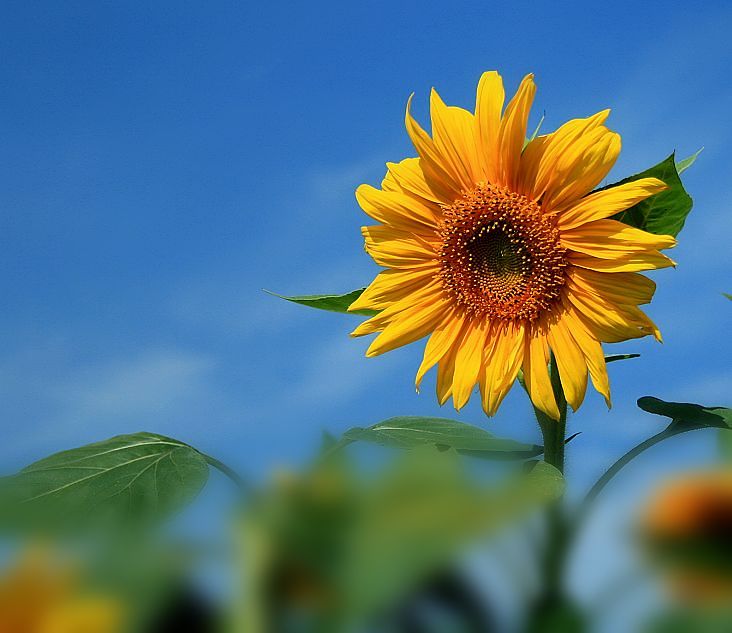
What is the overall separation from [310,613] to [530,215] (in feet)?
3.35

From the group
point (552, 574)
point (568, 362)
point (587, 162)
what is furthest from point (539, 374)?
point (552, 574)

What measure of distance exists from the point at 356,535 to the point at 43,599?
5 centimetres

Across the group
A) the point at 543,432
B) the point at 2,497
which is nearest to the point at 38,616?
A: the point at 2,497

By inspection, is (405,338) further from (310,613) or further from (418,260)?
(310,613)

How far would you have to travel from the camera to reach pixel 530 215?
1133 millimetres

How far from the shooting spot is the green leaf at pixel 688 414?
3.43 feet

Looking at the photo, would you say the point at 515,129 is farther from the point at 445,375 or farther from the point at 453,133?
the point at 445,375

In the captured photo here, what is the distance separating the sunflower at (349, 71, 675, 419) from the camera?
1.06 meters

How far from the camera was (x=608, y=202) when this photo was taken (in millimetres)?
1070

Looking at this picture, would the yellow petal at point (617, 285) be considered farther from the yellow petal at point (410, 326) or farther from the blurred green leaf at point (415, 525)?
the blurred green leaf at point (415, 525)

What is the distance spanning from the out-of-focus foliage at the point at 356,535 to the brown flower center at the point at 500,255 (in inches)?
39.0

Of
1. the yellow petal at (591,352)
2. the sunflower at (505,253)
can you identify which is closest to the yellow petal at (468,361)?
the sunflower at (505,253)

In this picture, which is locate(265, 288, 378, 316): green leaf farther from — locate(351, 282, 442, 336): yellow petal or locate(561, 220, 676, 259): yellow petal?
locate(561, 220, 676, 259): yellow petal

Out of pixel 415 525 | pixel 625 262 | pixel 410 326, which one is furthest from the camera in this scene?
pixel 410 326
